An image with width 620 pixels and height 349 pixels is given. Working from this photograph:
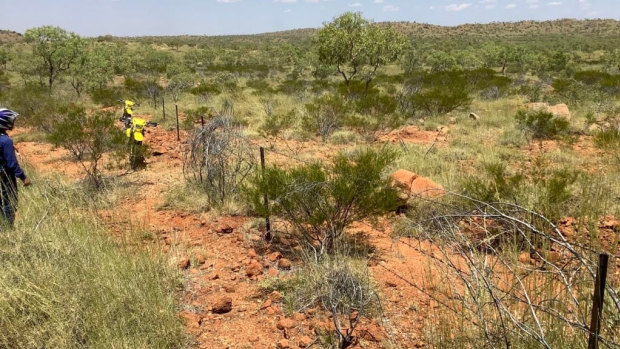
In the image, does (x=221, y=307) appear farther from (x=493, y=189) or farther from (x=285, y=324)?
(x=493, y=189)

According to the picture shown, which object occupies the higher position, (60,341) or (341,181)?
(341,181)

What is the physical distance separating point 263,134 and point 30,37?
16291 mm

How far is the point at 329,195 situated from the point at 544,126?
10136 mm

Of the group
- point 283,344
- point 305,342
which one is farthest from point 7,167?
point 305,342

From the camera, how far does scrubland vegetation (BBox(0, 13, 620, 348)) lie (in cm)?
281

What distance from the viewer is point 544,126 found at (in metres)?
12.7

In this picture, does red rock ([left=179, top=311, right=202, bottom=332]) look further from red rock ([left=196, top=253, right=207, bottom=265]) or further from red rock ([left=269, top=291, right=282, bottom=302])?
red rock ([left=196, top=253, right=207, bottom=265])

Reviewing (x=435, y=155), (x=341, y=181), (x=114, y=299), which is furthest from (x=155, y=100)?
(x=114, y=299)

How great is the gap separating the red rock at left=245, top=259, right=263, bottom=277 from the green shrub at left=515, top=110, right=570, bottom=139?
10602 millimetres

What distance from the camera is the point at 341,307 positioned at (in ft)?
12.9

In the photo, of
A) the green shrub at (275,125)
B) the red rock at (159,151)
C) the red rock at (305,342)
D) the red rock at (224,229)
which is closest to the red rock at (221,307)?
the red rock at (305,342)

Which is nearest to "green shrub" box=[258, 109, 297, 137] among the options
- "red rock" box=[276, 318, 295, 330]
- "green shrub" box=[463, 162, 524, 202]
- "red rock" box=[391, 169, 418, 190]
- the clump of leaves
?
the clump of leaves

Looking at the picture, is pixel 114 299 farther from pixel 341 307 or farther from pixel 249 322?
pixel 341 307

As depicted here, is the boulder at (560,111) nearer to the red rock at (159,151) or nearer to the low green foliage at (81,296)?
the red rock at (159,151)
